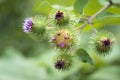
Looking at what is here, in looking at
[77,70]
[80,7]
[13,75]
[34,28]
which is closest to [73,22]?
[80,7]

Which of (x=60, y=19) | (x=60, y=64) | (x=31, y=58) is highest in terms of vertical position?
(x=31, y=58)

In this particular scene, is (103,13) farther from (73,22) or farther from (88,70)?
(88,70)

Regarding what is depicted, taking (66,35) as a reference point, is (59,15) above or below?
above

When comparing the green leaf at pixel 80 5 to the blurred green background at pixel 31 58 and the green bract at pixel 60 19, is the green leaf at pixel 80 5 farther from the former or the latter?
the blurred green background at pixel 31 58

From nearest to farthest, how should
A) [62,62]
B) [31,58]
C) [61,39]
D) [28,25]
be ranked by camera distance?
[61,39] → [62,62] → [28,25] → [31,58]

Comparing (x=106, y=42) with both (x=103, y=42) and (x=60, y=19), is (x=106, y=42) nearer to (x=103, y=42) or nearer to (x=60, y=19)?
(x=103, y=42)

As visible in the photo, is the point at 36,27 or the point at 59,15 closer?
the point at 59,15

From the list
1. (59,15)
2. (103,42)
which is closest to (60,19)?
(59,15)
